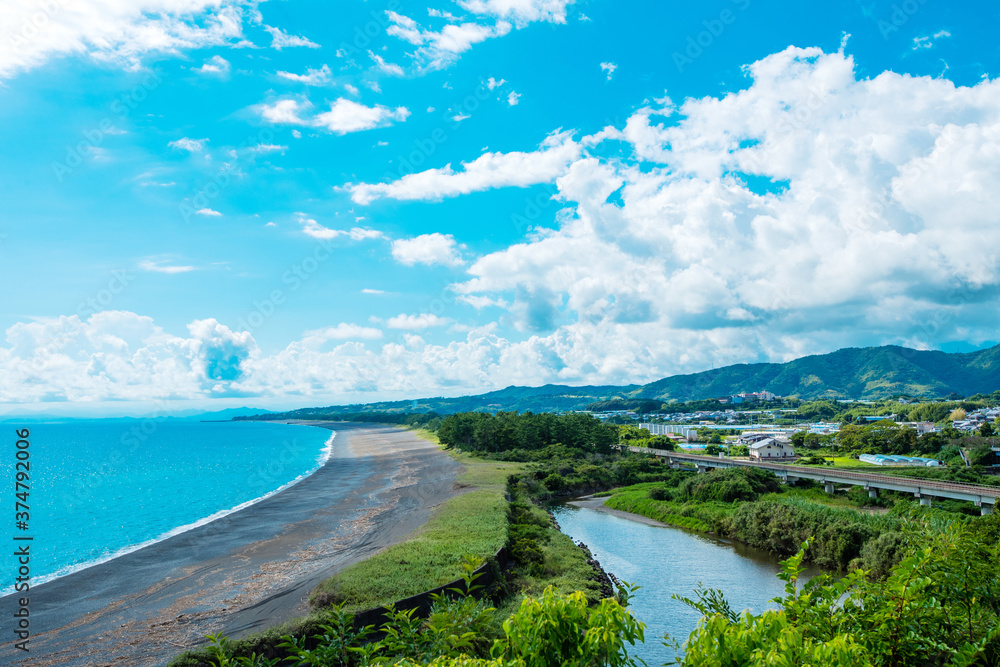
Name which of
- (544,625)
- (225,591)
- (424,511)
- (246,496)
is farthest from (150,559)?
(544,625)

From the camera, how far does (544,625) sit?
18.4ft

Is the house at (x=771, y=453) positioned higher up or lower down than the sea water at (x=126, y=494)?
higher up

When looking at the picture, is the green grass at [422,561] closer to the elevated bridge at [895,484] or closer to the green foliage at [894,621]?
the green foliage at [894,621]

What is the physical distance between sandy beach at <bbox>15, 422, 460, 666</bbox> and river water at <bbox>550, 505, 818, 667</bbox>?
16.8 metres

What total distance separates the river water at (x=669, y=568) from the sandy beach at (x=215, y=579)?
16.8 metres

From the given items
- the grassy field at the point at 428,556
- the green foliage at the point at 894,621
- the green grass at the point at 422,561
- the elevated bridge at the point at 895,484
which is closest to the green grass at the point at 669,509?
the elevated bridge at the point at 895,484

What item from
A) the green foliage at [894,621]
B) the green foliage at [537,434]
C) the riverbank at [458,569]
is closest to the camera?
the green foliage at [894,621]

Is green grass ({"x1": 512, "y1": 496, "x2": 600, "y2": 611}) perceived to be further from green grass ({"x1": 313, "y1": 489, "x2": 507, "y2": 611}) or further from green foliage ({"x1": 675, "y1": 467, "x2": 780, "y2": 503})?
green foliage ({"x1": 675, "y1": 467, "x2": 780, "y2": 503})

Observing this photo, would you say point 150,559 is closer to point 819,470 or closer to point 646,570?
point 646,570

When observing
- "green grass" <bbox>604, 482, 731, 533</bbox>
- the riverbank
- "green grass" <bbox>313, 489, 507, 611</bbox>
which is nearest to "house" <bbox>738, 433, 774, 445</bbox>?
"green grass" <bbox>604, 482, 731, 533</bbox>

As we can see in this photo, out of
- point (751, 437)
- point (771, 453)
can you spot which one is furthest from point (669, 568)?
point (751, 437)

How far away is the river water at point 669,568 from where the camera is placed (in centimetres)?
2975

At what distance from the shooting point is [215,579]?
3466 cm

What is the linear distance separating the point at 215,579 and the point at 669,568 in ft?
103
